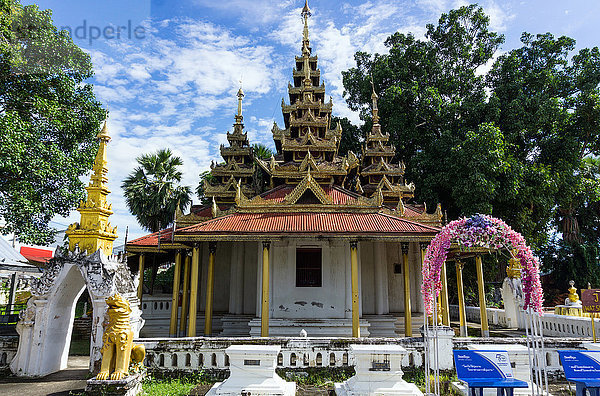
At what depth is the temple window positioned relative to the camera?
13703 millimetres

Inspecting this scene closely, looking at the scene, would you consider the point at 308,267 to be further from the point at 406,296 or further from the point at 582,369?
the point at 582,369

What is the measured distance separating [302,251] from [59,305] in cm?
775

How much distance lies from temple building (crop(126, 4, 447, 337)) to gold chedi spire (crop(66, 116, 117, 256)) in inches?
114

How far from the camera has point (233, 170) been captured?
19.3 metres

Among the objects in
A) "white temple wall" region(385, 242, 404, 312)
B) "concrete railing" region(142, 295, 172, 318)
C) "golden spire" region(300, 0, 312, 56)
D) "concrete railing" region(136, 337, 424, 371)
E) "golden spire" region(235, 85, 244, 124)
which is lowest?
"concrete railing" region(136, 337, 424, 371)

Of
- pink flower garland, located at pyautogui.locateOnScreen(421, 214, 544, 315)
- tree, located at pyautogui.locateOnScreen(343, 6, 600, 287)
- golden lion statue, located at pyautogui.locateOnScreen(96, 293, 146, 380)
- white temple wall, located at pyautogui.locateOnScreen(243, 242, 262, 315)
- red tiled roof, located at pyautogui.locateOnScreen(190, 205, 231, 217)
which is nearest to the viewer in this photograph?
pink flower garland, located at pyautogui.locateOnScreen(421, 214, 544, 315)

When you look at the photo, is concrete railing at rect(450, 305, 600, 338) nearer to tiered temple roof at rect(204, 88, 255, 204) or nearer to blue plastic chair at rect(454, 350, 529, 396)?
blue plastic chair at rect(454, 350, 529, 396)

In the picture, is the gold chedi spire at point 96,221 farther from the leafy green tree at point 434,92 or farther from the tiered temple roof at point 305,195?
the leafy green tree at point 434,92

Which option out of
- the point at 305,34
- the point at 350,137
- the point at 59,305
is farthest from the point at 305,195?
the point at 350,137

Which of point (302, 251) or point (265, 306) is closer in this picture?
point (265, 306)

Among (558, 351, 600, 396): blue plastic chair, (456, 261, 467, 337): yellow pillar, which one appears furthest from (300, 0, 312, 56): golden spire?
(558, 351, 600, 396): blue plastic chair

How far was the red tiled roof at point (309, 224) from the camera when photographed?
Answer: 11.8 m

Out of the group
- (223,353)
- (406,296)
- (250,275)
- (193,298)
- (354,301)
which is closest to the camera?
(223,353)

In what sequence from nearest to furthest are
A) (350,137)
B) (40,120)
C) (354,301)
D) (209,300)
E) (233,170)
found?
(354,301) → (209,300) → (40,120) → (233,170) → (350,137)
